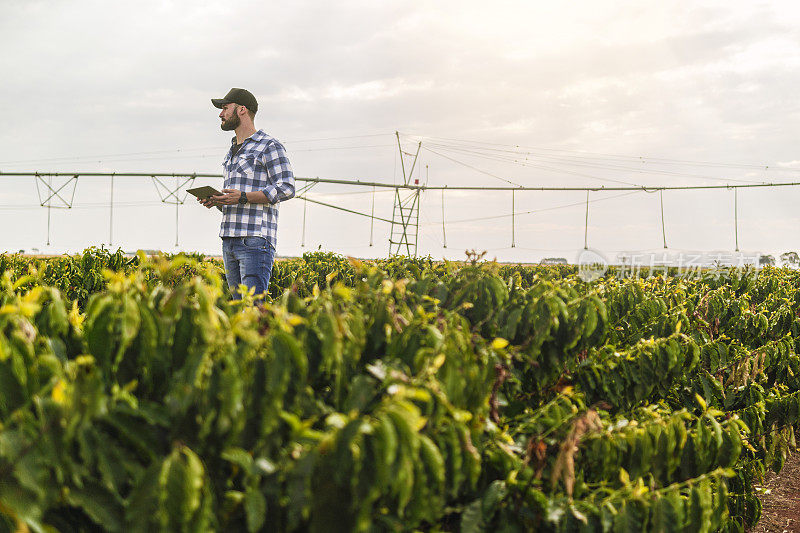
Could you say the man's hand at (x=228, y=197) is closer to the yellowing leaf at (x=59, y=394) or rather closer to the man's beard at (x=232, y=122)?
the man's beard at (x=232, y=122)

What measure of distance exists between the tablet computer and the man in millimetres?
45

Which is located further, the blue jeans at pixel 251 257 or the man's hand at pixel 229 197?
the blue jeans at pixel 251 257

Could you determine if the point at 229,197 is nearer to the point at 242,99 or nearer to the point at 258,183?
the point at 258,183

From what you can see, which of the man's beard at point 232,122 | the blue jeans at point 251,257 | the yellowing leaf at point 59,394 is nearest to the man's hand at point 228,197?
the blue jeans at point 251,257

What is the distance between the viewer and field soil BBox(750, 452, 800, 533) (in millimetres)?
5273

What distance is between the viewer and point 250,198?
18.5 feet

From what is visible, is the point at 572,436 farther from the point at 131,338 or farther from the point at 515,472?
the point at 131,338

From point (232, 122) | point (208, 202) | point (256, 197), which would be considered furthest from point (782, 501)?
point (232, 122)

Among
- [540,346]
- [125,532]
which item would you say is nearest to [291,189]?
[540,346]

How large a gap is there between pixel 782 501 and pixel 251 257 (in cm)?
516

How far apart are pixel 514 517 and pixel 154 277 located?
5.92 m

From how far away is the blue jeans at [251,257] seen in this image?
584 cm

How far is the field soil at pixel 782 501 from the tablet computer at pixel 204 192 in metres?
5.08

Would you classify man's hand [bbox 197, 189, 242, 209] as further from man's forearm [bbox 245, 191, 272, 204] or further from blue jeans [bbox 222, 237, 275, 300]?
blue jeans [bbox 222, 237, 275, 300]
